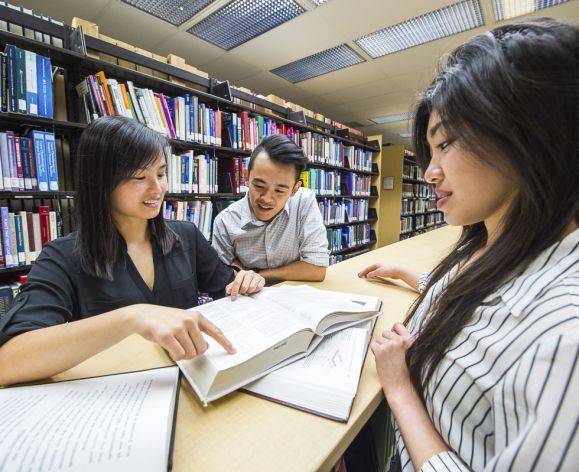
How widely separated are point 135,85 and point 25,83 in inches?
25.8

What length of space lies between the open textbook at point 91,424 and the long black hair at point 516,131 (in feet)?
1.46

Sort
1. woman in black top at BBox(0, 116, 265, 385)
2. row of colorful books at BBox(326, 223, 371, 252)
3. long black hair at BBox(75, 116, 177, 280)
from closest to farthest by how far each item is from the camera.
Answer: woman in black top at BBox(0, 116, 265, 385), long black hair at BBox(75, 116, 177, 280), row of colorful books at BBox(326, 223, 371, 252)

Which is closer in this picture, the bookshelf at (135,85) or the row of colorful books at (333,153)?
the bookshelf at (135,85)

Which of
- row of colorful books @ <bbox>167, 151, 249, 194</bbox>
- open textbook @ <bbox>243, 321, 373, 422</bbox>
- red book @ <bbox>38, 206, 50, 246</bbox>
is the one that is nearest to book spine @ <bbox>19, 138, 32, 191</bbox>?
red book @ <bbox>38, 206, 50, 246</bbox>

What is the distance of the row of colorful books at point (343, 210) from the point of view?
3.52m

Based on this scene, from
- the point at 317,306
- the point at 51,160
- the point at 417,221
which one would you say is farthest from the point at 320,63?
the point at 417,221

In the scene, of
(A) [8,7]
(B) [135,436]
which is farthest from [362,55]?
(B) [135,436]

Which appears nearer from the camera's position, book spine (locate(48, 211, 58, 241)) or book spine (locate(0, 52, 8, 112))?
book spine (locate(0, 52, 8, 112))

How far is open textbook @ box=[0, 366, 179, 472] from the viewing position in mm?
327

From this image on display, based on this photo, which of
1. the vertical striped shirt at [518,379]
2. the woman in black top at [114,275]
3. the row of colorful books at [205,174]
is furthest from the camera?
the row of colorful books at [205,174]

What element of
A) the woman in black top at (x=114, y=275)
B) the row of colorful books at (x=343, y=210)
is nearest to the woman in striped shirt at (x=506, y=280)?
the woman in black top at (x=114, y=275)

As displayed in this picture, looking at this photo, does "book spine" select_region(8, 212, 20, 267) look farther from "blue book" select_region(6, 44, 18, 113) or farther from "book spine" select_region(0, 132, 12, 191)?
"blue book" select_region(6, 44, 18, 113)

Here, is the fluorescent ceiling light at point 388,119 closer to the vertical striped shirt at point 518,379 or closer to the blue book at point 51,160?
the blue book at point 51,160

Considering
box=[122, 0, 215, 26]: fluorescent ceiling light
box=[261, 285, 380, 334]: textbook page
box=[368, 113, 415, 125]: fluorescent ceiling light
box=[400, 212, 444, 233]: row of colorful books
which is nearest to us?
box=[261, 285, 380, 334]: textbook page
